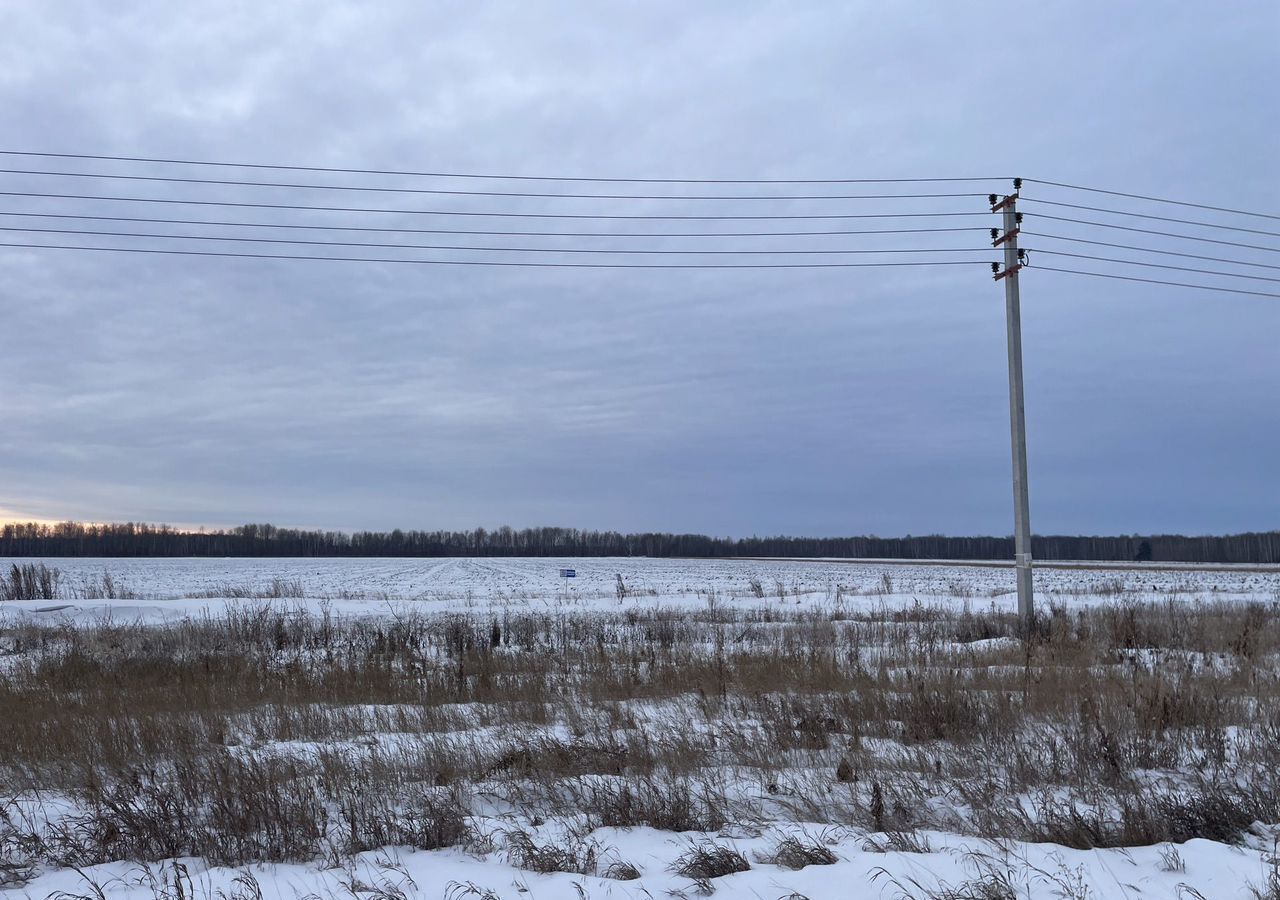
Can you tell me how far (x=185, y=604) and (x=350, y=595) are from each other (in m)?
7.43

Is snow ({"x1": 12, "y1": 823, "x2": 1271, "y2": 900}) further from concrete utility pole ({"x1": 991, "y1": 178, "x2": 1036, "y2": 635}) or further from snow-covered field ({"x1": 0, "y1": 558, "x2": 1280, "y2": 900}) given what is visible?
concrete utility pole ({"x1": 991, "y1": 178, "x2": 1036, "y2": 635})

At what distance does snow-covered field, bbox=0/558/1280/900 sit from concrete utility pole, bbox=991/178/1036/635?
3.42 meters

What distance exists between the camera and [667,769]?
24.1 feet

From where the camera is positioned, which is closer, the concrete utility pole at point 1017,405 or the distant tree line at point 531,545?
the concrete utility pole at point 1017,405

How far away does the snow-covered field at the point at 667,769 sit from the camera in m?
5.30

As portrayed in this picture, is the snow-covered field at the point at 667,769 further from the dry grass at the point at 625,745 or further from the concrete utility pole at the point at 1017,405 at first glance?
the concrete utility pole at the point at 1017,405

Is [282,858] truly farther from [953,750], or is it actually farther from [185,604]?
[185,604]

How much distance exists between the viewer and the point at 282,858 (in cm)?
577

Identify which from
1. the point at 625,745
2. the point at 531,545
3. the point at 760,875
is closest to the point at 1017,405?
the point at 625,745

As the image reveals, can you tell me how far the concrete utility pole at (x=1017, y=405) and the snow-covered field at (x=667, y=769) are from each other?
342 cm

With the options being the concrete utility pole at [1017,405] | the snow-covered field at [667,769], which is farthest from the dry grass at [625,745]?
the concrete utility pole at [1017,405]

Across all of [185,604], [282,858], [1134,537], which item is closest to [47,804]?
[282,858]

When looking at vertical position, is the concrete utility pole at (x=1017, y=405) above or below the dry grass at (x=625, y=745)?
above

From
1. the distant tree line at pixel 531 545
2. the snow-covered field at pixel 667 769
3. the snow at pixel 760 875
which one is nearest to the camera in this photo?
the snow at pixel 760 875
